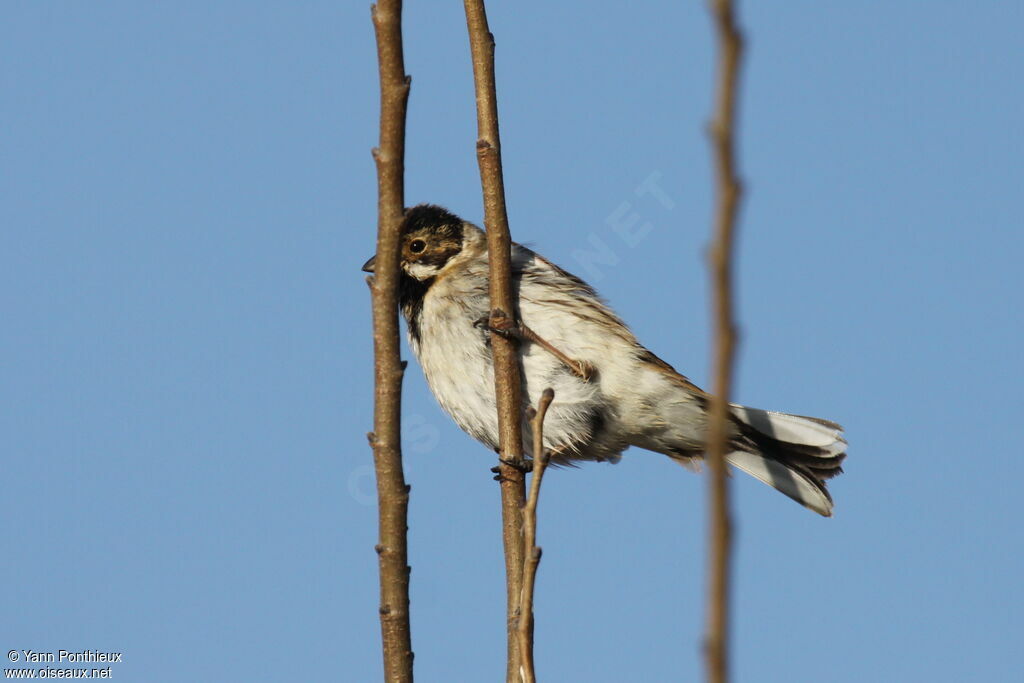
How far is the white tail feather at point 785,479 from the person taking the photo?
6066 mm

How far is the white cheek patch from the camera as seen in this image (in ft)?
20.8

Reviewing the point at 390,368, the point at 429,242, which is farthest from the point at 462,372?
the point at 390,368

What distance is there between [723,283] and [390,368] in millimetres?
1656

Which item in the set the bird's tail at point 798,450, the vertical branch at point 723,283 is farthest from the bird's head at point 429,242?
the vertical branch at point 723,283

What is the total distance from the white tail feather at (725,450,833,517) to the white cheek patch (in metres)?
1.92

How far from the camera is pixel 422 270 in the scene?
21.0ft

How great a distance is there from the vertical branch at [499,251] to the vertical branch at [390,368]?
0.67 meters

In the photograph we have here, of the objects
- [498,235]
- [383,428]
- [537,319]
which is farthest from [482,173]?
[537,319]

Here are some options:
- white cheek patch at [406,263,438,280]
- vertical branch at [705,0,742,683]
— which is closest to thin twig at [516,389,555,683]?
vertical branch at [705,0,742,683]

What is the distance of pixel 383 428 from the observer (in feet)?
8.89

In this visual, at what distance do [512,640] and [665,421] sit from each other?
3323 millimetres

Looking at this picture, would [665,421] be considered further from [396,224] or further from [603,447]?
[396,224]

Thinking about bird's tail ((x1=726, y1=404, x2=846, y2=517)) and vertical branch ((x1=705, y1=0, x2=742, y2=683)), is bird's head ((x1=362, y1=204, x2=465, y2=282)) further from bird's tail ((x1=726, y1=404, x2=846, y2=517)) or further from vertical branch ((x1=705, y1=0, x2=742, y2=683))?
vertical branch ((x1=705, y1=0, x2=742, y2=683))

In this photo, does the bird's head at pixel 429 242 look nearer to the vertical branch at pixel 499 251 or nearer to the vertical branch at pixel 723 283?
the vertical branch at pixel 499 251
